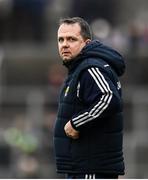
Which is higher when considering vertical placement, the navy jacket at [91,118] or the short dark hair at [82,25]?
the short dark hair at [82,25]

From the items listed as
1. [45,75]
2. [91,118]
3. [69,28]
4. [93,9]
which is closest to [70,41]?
[69,28]

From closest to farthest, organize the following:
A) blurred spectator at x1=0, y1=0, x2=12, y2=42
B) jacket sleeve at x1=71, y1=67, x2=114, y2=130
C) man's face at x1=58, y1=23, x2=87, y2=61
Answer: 1. jacket sleeve at x1=71, y1=67, x2=114, y2=130
2. man's face at x1=58, y1=23, x2=87, y2=61
3. blurred spectator at x1=0, y1=0, x2=12, y2=42

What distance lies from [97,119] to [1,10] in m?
13.4

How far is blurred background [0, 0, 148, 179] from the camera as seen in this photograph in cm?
1508

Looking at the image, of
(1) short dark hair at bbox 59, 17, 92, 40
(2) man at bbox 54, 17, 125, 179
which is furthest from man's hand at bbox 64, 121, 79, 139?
(1) short dark hair at bbox 59, 17, 92, 40

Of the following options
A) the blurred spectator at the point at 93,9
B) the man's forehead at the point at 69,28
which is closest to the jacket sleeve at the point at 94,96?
the man's forehead at the point at 69,28

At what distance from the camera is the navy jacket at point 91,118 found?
7027 millimetres

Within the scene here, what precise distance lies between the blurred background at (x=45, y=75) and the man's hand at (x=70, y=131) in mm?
6978

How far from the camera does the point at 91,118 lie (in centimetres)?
702

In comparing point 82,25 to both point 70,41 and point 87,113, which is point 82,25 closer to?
point 70,41

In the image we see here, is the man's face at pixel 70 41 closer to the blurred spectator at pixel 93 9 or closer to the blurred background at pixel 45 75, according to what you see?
the blurred background at pixel 45 75

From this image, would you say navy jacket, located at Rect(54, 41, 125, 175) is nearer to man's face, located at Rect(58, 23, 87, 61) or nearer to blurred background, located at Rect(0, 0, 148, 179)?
man's face, located at Rect(58, 23, 87, 61)

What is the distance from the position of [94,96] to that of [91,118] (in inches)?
6.3

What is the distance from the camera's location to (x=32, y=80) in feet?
60.3
